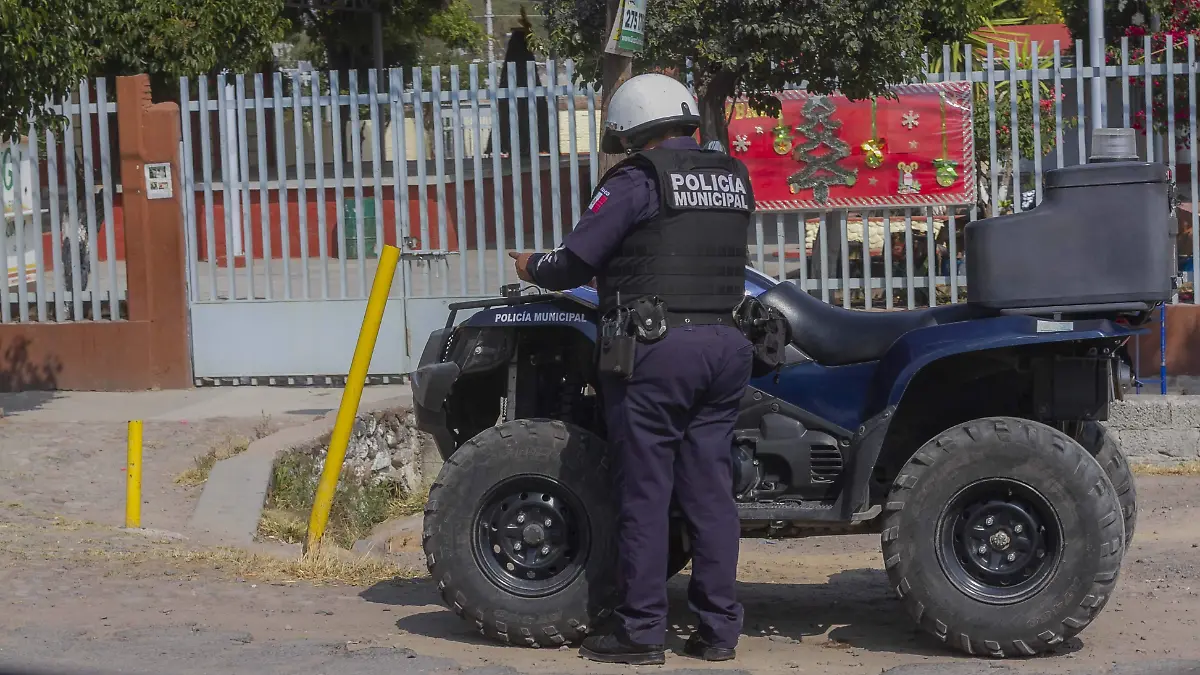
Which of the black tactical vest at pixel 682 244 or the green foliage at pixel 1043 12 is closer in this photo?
the black tactical vest at pixel 682 244

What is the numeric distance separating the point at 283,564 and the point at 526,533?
162cm

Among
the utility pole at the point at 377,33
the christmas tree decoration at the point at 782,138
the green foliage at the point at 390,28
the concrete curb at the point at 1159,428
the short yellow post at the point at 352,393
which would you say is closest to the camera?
the short yellow post at the point at 352,393

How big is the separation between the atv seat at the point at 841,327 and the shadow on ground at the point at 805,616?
3.20 feet

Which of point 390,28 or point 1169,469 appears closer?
point 1169,469

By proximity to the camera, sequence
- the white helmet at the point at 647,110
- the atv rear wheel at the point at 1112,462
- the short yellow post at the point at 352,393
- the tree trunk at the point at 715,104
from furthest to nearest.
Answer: the tree trunk at the point at 715,104 < the short yellow post at the point at 352,393 < the atv rear wheel at the point at 1112,462 < the white helmet at the point at 647,110

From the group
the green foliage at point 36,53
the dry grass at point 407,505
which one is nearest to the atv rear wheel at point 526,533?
the dry grass at point 407,505

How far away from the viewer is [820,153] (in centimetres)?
1065

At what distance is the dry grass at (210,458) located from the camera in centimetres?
816

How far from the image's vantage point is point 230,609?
206 inches

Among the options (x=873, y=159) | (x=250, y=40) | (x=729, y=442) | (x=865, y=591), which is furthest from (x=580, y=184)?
(x=250, y=40)

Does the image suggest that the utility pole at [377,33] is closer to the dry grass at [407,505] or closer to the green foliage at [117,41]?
the green foliage at [117,41]

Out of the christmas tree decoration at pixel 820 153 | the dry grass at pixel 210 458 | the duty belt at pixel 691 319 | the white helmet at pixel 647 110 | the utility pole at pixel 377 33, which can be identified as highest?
the utility pole at pixel 377 33

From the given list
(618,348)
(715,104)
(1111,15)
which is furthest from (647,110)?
(1111,15)

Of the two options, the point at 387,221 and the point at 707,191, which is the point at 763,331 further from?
the point at 387,221
